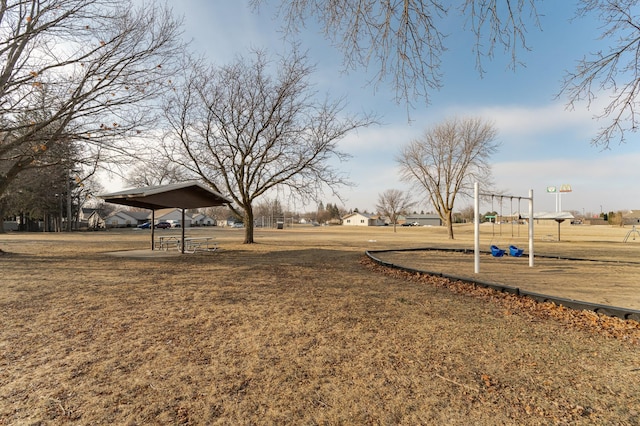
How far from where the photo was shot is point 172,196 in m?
13.6

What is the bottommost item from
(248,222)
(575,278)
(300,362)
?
(575,278)

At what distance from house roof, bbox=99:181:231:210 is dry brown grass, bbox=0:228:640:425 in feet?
20.8

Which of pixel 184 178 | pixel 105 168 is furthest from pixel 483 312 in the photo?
pixel 184 178

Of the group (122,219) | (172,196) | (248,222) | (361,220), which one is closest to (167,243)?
(172,196)

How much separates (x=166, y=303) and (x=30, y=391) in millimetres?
2997

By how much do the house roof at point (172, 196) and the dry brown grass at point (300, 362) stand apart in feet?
20.8

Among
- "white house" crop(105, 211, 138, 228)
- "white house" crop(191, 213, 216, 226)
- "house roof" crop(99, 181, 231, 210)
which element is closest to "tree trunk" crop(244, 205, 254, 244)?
"house roof" crop(99, 181, 231, 210)

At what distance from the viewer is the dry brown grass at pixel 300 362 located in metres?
2.43

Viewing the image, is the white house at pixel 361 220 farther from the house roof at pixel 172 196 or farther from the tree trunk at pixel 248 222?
the house roof at pixel 172 196

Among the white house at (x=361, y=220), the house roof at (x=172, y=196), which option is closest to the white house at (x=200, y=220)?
the white house at (x=361, y=220)

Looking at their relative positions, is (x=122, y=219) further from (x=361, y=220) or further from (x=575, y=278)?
(x=575, y=278)

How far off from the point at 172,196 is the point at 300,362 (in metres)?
12.2

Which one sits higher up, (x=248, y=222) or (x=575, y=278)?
(x=248, y=222)

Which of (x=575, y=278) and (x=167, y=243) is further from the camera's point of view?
(x=167, y=243)
